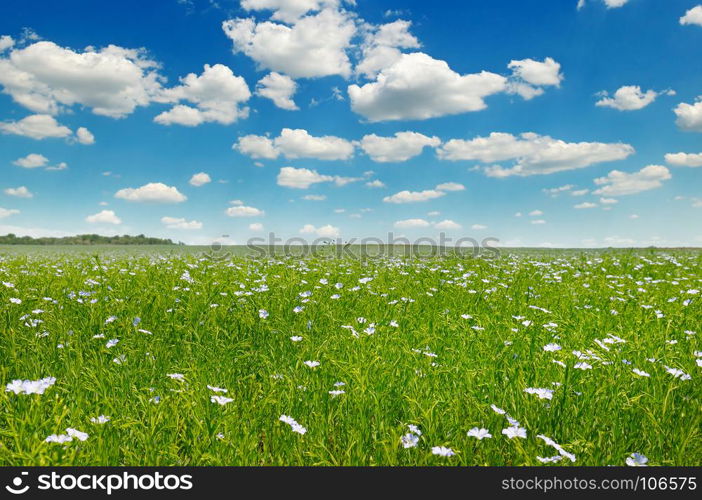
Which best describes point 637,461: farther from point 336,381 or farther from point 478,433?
point 336,381

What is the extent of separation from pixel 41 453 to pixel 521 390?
9.91 feet

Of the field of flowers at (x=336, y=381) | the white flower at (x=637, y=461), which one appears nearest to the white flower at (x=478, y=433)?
the field of flowers at (x=336, y=381)

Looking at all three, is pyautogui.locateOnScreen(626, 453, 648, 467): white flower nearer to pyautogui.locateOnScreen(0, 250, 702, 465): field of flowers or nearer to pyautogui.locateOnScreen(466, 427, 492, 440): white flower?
pyautogui.locateOnScreen(0, 250, 702, 465): field of flowers

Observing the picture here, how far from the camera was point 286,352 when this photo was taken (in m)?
4.34

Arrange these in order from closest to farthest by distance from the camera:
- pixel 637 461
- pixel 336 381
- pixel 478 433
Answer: pixel 637 461
pixel 478 433
pixel 336 381

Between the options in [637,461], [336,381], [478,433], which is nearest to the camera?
[637,461]

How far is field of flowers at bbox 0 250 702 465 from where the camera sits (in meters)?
2.69

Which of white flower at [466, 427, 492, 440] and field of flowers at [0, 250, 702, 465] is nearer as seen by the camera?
white flower at [466, 427, 492, 440]

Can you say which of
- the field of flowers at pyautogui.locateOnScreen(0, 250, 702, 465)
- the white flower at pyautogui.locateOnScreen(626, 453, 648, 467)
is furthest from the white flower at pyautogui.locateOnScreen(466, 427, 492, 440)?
the white flower at pyautogui.locateOnScreen(626, 453, 648, 467)

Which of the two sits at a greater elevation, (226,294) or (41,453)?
(226,294)

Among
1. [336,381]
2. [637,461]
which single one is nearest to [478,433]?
[637,461]

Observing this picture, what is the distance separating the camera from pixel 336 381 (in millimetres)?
3617
